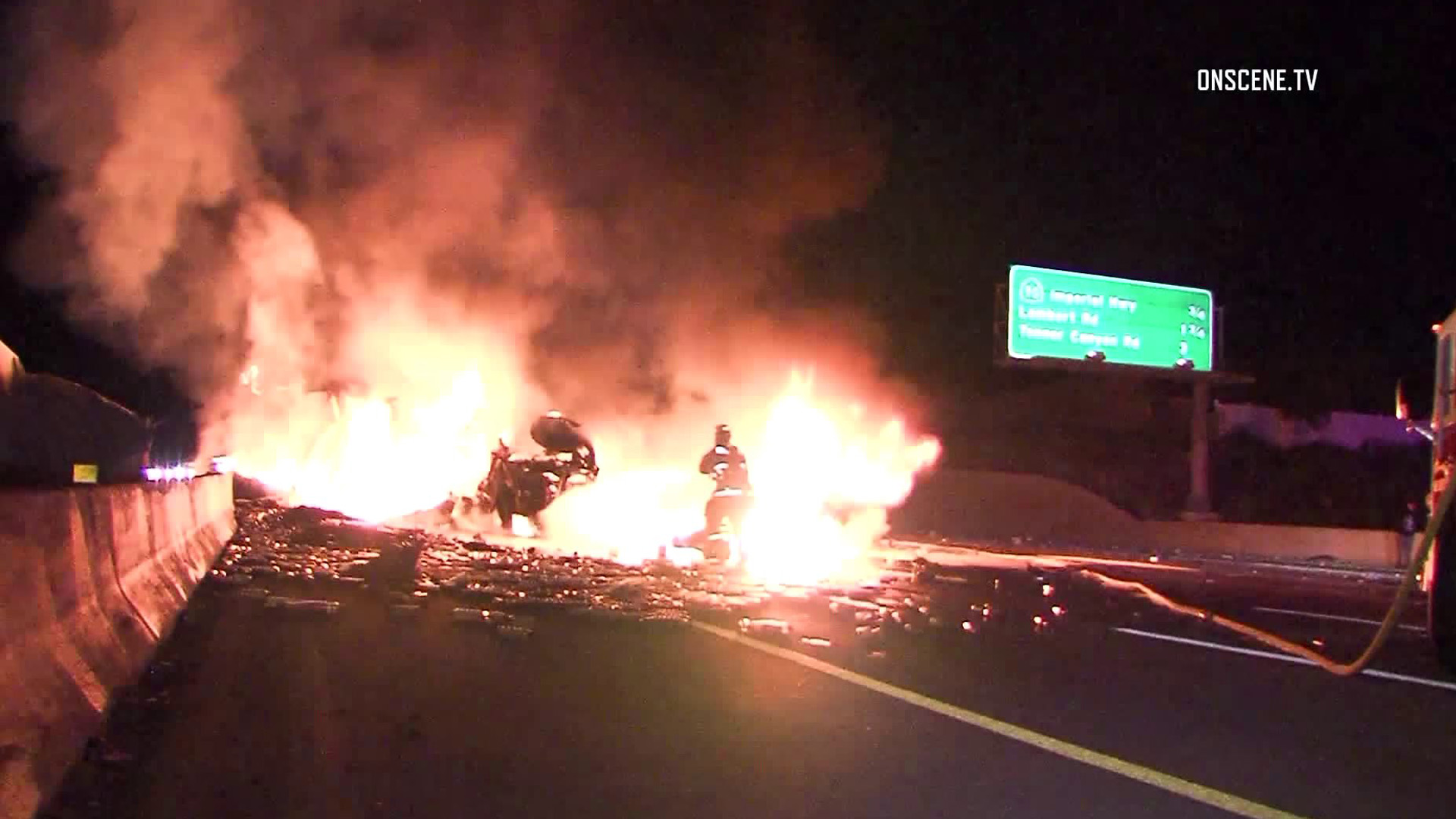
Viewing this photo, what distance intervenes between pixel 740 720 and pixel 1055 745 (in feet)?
4.78

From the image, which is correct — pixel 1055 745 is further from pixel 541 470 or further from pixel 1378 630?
pixel 541 470

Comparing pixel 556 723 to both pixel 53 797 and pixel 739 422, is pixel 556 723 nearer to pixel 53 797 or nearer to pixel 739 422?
pixel 53 797

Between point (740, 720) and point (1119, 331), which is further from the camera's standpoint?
point (1119, 331)

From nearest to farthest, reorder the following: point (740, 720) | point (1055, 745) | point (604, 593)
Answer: point (1055, 745)
point (740, 720)
point (604, 593)

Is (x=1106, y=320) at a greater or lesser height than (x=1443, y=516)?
greater

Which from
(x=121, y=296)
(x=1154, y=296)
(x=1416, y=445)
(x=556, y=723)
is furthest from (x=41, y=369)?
(x=556, y=723)

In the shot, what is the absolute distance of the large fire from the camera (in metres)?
17.8

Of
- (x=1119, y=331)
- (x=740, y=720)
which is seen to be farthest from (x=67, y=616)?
(x=1119, y=331)

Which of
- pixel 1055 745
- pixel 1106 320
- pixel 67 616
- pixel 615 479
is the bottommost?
pixel 1055 745

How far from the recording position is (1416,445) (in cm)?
3734

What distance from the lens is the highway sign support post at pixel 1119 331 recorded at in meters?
31.9

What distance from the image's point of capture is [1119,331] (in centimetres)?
3284

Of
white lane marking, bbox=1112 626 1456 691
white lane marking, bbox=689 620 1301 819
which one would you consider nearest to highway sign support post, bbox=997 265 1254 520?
white lane marking, bbox=1112 626 1456 691

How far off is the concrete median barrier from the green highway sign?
81.2 feet
